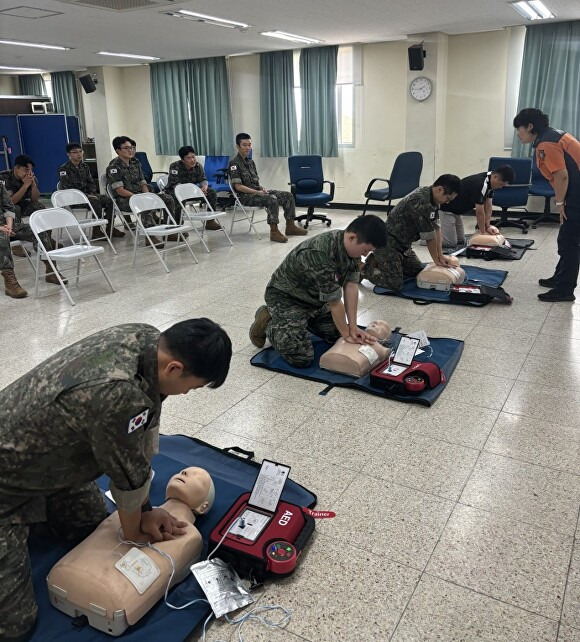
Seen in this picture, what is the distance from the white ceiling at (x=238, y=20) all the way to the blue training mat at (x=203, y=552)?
446 cm

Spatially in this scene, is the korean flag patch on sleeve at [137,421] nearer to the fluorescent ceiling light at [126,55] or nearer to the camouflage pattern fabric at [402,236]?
the camouflage pattern fabric at [402,236]

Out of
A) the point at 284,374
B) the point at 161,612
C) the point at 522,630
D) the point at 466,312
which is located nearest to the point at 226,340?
the point at 161,612

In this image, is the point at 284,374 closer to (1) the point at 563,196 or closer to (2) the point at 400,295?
(2) the point at 400,295

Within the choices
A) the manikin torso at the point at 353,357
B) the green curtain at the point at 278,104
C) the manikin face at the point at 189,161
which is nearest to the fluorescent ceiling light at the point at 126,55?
the green curtain at the point at 278,104

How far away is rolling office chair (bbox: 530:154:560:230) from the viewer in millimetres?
7090

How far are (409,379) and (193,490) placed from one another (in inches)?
57.8

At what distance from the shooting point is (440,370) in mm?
3299

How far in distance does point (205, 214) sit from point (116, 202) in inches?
45.8

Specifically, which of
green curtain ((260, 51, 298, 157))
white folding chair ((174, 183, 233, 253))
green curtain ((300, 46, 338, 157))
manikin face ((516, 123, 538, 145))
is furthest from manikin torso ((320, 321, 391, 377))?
green curtain ((260, 51, 298, 157))

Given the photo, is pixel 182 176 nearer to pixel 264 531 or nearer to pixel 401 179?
pixel 401 179

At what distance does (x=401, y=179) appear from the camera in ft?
25.0

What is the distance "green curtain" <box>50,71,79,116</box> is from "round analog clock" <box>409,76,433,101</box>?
280 inches

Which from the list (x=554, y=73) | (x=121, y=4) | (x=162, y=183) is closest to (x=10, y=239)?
(x=121, y=4)

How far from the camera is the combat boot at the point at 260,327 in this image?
375 centimetres
